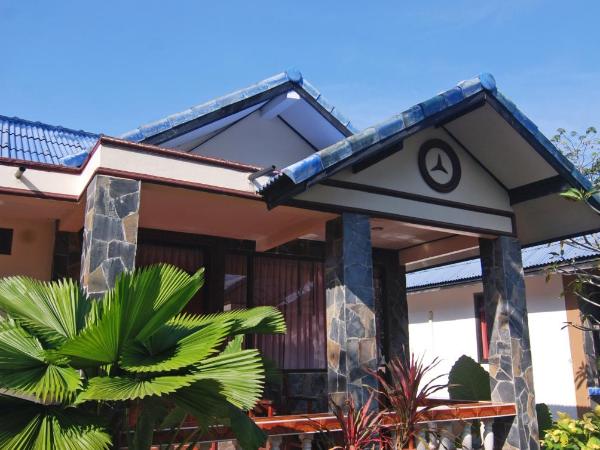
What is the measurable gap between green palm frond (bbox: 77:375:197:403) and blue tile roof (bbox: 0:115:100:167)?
404 cm

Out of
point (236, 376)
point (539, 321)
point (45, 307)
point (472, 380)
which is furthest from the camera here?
point (539, 321)

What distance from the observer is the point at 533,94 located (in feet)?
32.1

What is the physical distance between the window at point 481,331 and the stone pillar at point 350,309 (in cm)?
845

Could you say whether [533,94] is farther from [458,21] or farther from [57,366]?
[57,366]

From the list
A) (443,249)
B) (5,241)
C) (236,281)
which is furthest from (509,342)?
(5,241)

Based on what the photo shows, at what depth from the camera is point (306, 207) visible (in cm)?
695

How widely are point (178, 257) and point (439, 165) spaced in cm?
405

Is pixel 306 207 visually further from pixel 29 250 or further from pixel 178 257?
pixel 29 250

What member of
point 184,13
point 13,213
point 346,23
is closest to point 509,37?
point 346,23

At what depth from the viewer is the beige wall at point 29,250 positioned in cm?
749

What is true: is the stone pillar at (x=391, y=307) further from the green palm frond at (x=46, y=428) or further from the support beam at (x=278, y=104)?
the green palm frond at (x=46, y=428)

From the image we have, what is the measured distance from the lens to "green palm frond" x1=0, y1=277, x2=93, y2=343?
4.04 metres

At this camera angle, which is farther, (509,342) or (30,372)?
(509,342)

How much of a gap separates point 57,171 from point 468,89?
5.15 metres
